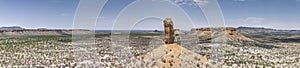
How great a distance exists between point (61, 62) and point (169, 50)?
124ft

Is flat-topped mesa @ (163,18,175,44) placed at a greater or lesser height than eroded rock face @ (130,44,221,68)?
greater

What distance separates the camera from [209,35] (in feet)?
429

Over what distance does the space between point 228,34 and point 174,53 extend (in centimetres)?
10649

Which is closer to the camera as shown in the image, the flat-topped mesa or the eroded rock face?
the eroded rock face

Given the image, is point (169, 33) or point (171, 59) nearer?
point (171, 59)

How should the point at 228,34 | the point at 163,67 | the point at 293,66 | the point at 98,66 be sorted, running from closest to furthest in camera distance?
the point at 163,67 < the point at 98,66 < the point at 293,66 < the point at 228,34

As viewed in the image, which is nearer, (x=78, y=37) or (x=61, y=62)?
(x=61, y=62)

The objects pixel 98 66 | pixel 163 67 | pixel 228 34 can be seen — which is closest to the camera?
pixel 163 67

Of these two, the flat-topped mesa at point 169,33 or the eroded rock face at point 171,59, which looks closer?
the eroded rock face at point 171,59

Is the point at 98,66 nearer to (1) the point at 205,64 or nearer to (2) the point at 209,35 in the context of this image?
(1) the point at 205,64

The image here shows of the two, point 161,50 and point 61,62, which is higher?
point 161,50

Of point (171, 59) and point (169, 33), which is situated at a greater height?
point (169, 33)

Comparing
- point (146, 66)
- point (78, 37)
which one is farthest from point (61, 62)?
point (78, 37)

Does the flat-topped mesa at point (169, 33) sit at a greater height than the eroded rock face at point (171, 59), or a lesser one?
greater
